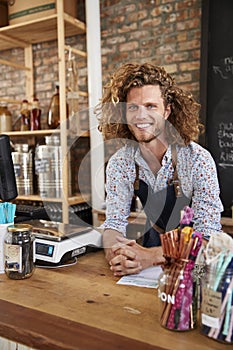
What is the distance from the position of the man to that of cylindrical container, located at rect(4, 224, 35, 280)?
0.97ft

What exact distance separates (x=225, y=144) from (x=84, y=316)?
1781 millimetres

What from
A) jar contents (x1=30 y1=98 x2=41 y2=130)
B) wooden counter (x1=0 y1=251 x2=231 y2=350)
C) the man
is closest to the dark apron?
the man

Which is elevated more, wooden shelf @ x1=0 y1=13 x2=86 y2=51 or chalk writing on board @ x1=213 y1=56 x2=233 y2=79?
wooden shelf @ x1=0 y1=13 x2=86 y2=51

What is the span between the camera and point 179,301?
823mm

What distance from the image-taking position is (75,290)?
42.4 inches

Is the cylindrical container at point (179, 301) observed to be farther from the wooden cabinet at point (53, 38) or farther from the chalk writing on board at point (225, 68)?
the wooden cabinet at point (53, 38)

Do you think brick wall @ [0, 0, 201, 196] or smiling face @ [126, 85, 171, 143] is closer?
smiling face @ [126, 85, 171, 143]

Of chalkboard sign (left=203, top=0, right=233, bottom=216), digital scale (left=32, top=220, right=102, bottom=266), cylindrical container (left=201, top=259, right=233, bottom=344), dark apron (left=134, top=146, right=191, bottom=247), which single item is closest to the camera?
cylindrical container (left=201, top=259, right=233, bottom=344)

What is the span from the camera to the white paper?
1.12 metres

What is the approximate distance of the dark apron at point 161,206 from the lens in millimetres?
1674

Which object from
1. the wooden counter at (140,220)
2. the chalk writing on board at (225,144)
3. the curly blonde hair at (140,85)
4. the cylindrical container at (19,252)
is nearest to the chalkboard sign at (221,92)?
the chalk writing on board at (225,144)

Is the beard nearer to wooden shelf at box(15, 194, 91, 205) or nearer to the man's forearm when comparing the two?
the man's forearm

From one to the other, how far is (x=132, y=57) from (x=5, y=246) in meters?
2.08

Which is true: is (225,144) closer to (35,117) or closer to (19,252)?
(35,117)
